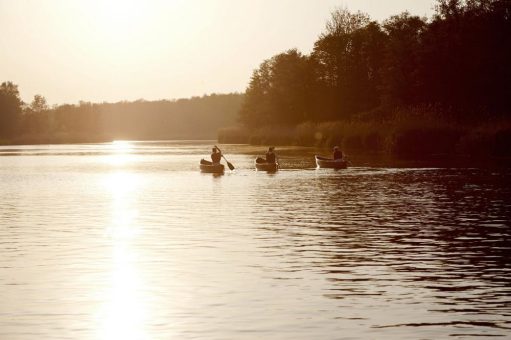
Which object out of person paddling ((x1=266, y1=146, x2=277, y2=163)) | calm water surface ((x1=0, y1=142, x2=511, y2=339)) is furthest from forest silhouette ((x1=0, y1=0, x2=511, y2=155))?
calm water surface ((x1=0, y1=142, x2=511, y2=339))

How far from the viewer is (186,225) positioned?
90.5ft

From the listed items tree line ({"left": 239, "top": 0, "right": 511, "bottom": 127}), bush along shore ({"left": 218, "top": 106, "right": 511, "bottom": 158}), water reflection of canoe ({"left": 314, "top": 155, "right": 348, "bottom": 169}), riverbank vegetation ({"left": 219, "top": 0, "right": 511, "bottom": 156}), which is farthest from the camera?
tree line ({"left": 239, "top": 0, "right": 511, "bottom": 127})

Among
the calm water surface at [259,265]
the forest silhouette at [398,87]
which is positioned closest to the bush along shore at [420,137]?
the forest silhouette at [398,87]

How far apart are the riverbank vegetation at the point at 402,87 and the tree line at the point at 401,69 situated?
0.11 meters

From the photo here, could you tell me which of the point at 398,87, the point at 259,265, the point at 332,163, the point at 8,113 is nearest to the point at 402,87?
the point at 398,87

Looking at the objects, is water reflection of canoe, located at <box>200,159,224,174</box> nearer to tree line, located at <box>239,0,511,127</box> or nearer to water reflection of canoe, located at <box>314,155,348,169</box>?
water reflection of canoe, located at <box>314,155,348,169</box>

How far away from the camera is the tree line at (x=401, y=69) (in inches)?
3169

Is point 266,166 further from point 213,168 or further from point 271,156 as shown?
point 213,168

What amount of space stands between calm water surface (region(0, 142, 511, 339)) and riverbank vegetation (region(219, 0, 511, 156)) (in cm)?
3158

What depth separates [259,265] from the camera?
1950 centimetres

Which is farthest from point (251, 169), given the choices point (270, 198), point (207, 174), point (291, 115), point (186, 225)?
point (291, 115)

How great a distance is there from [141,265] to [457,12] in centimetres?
7177

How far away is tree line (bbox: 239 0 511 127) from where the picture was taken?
264ft

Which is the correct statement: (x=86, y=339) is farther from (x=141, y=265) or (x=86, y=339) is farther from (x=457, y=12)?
(x=457, y=12)
